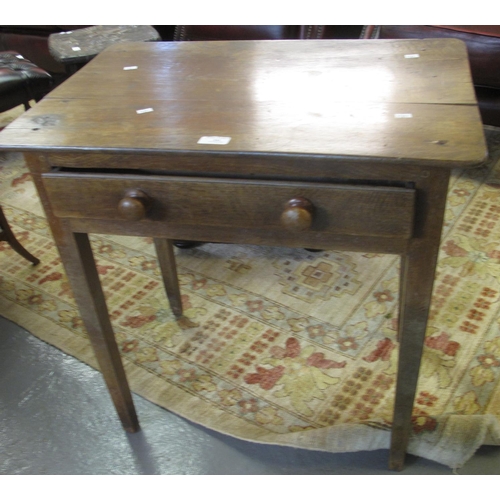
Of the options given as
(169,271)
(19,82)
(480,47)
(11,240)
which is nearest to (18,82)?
(19,82)

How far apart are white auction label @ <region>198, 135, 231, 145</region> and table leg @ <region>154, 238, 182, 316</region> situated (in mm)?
645

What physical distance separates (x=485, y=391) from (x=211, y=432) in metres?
0.68

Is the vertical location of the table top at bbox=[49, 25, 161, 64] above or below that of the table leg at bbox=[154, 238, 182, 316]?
above

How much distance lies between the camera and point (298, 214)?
82 cm

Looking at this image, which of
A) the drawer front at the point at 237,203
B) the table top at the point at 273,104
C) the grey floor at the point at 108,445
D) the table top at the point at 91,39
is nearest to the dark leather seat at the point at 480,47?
the table top at the point at 91,39

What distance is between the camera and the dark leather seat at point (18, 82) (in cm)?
200

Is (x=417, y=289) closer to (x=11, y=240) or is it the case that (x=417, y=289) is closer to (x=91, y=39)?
(x=11, y=240)

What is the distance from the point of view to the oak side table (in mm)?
814

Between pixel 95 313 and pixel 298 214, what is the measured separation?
52cm

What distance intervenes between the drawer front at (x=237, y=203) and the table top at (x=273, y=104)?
0.06m

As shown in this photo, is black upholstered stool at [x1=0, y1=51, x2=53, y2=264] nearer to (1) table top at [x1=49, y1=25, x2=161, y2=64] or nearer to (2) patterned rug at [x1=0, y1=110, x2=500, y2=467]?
(1) table top at [x1=49, y1=25, x2=161, y2=64]

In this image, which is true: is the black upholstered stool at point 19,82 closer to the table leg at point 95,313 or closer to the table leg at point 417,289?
the table leg at point 95,313

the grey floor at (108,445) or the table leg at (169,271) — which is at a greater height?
the table leg at (169,271)

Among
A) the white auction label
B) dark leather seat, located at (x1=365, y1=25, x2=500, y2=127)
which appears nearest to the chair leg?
Answer: the white auction label
